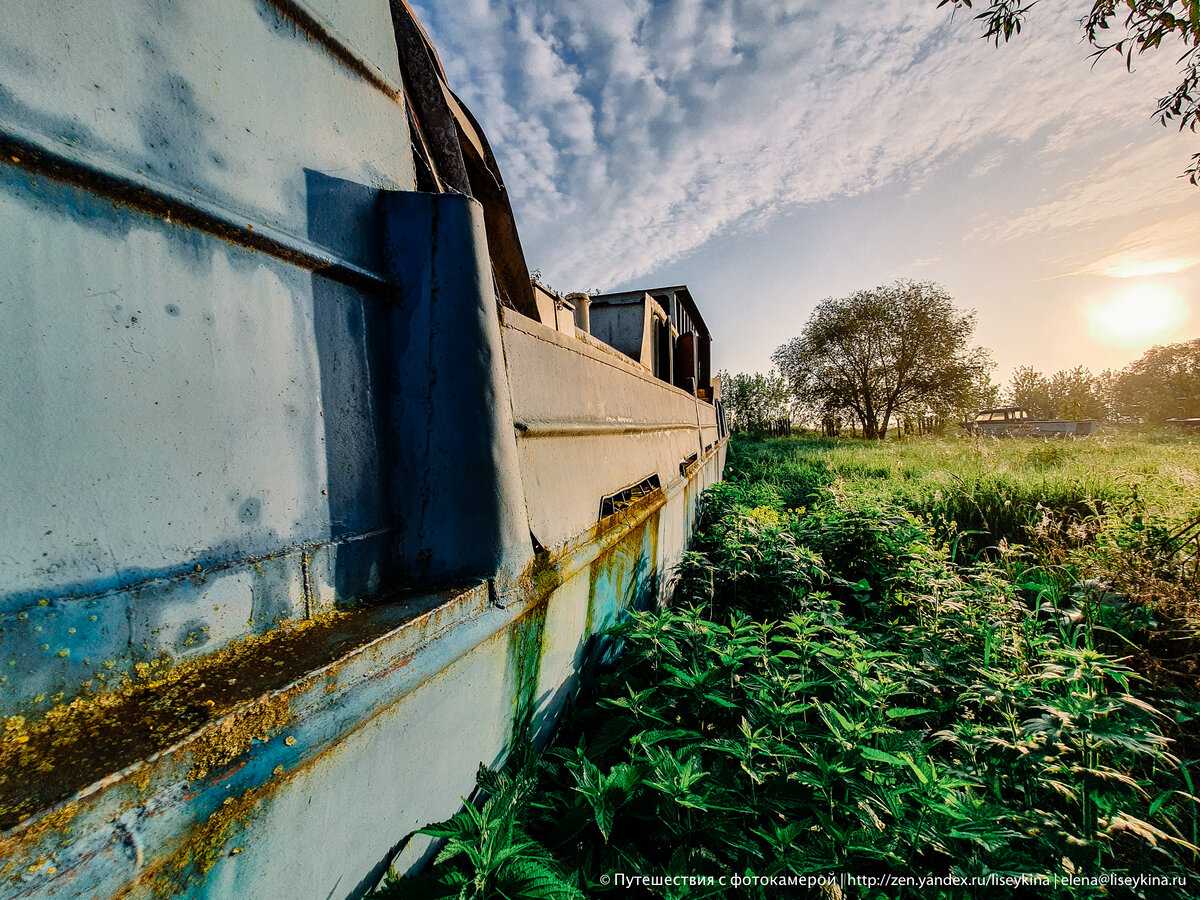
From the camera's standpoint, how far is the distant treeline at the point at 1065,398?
2873 centimetres

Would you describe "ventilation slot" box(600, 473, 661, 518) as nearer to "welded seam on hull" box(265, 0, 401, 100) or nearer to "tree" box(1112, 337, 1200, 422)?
"welded seam on hull" box(265, 0, 401, 100)

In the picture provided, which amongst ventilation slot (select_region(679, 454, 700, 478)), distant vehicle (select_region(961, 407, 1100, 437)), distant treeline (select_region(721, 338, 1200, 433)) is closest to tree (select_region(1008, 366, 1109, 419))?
distant treeline (select_region(721, 338, 1200, 433))

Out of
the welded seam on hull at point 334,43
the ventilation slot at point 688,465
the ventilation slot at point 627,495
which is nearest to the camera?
the welded seam on hull at point 334,43

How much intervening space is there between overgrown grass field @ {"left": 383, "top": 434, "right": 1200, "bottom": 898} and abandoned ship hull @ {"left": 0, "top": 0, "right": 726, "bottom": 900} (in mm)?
283

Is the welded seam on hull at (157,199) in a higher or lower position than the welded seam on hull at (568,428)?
higher

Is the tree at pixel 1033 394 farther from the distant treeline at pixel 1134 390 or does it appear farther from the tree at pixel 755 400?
the tree at pixel 755 400

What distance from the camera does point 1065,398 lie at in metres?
49.0

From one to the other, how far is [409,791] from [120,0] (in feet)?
5.21

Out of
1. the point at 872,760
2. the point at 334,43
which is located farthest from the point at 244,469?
the point at 872,760

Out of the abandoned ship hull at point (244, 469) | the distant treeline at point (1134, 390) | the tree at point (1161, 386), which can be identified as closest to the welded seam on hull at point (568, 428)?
the abandoned ship hull at point (244, 469)

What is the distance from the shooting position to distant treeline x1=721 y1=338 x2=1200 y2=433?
94.3 ft

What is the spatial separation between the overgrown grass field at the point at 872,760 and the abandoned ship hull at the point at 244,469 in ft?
0.93

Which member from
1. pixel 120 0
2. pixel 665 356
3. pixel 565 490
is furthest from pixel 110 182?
pixel 665 356

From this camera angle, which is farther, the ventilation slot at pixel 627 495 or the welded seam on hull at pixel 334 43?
the ventilation slot at pixel 627 495
